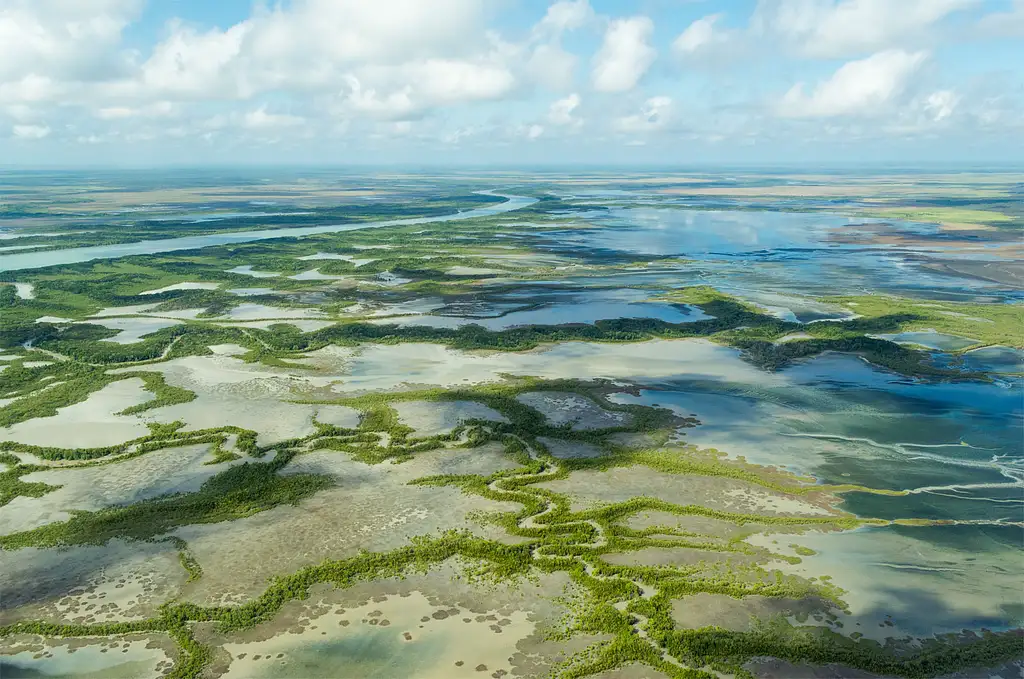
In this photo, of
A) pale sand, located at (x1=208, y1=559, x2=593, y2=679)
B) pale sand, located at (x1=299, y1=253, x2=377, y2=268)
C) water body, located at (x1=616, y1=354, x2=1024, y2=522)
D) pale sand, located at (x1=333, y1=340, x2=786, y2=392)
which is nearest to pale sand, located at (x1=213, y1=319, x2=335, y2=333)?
pale sand, located at (x1=333, y1=340, x2=786, y2=392)

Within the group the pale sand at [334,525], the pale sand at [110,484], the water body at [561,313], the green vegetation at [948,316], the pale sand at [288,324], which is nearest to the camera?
the pale sand at [334,525]

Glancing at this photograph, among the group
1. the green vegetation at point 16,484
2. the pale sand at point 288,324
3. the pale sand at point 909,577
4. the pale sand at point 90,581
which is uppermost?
the pale sand at point 288,324

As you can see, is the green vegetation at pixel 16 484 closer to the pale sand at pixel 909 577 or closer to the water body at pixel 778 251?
the pale sand at pixel 909 577

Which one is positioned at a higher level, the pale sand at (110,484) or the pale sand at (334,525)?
the pale sand at (110,484)

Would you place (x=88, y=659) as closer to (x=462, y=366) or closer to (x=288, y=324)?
(x=462, y=366)

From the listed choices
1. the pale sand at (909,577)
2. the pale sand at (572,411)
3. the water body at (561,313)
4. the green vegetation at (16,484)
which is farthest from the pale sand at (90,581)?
the water body at (561,313)

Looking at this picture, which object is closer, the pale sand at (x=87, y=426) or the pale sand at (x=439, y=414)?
the pale sand at (x=87, y=426)

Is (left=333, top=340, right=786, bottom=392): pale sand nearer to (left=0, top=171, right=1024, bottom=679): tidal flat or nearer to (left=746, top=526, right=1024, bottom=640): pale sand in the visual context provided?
(left=0, top=171, right=1024, bottom=679): tidal flat
